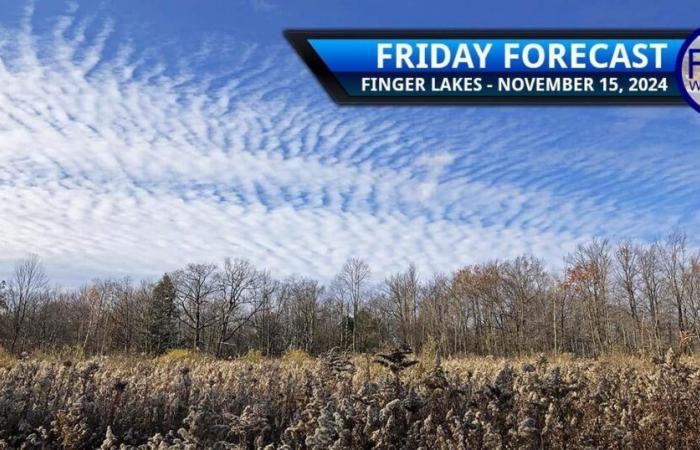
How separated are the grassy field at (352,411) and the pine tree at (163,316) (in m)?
45.4

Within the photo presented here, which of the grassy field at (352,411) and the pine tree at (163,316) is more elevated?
the pine tree at (163,316)

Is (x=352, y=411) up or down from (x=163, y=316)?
down

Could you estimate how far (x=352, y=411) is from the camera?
3.80m

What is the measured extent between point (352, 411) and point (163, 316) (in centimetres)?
5226


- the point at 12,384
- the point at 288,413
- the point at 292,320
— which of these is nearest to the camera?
the point at 288,413

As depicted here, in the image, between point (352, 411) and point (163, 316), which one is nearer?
point (352, 411)

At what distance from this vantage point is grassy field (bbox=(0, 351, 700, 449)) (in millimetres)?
3773

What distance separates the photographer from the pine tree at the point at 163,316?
50.3 m

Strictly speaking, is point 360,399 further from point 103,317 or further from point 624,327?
point 103,317

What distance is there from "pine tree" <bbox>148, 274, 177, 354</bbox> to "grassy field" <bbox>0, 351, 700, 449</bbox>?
45.4 m

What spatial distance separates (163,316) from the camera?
51.7 metres

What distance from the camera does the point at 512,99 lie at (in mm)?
4398

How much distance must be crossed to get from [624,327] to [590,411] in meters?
46.6

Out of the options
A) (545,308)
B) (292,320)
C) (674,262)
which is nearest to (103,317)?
(292,320)
